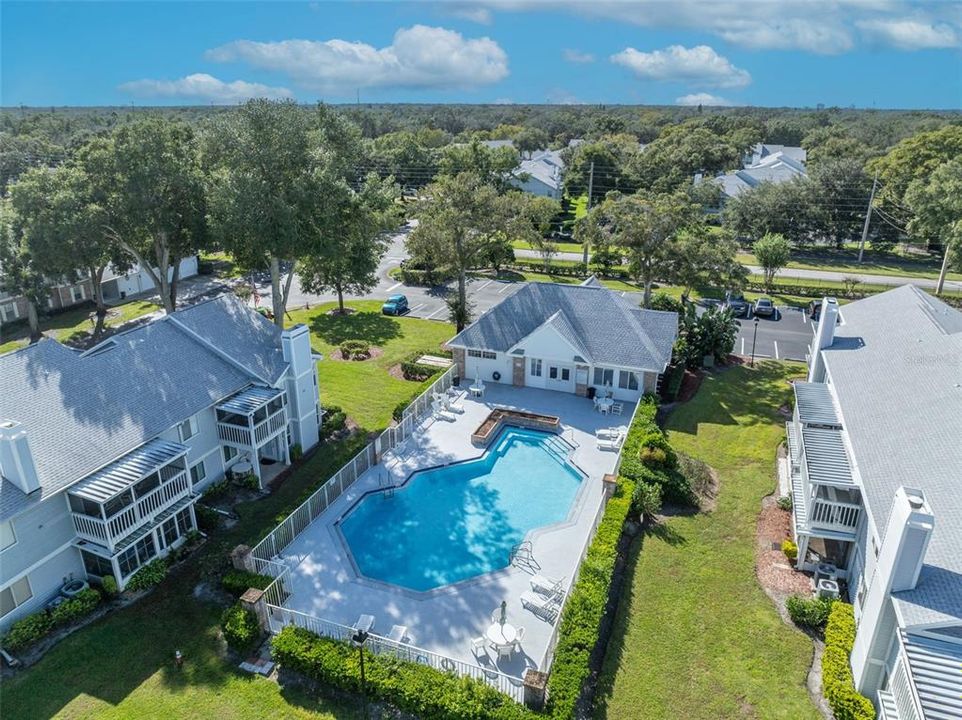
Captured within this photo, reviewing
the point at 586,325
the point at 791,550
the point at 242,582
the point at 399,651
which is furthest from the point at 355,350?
the point at 791,550

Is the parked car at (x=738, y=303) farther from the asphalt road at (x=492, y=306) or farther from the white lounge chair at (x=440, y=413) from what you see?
the white lounge chair at (x=440, y=413)

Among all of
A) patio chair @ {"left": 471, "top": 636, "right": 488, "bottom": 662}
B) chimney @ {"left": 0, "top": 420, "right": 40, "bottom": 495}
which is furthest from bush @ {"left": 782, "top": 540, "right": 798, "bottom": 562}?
chimney @ {"left": 0, "top": 420, "right": 40, "bottom": 495}

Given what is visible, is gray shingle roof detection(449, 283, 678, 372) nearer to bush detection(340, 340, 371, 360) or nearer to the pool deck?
the pool deck

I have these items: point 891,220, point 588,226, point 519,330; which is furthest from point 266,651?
point 891,220

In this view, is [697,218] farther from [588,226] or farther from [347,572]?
[347,572]

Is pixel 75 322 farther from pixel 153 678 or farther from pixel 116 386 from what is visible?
pixel 153 678

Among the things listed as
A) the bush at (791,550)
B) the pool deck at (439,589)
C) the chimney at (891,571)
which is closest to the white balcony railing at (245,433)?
the pool deck at (439,589)
